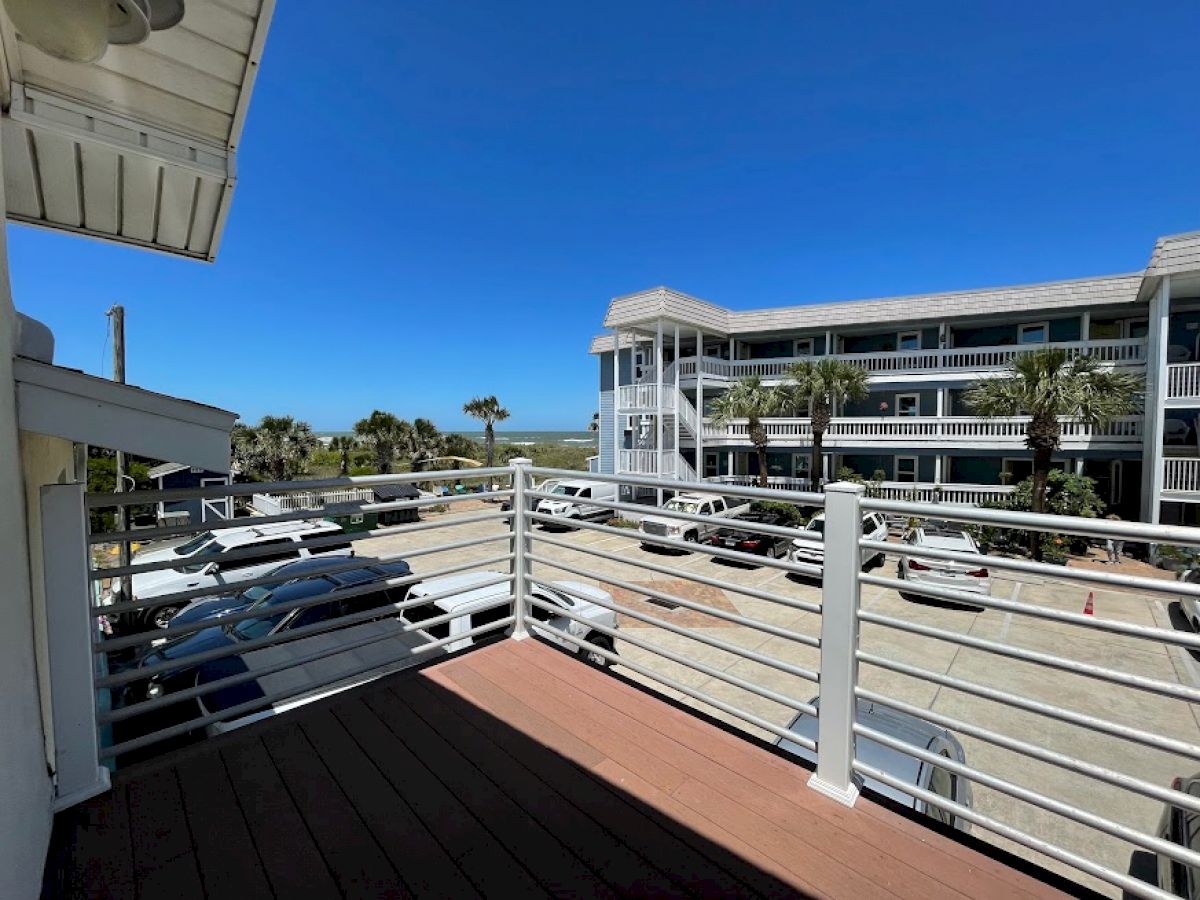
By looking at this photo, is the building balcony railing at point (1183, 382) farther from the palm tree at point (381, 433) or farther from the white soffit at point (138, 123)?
the palm tree at point (381, 433)

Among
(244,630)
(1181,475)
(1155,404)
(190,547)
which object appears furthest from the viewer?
(1155,404)

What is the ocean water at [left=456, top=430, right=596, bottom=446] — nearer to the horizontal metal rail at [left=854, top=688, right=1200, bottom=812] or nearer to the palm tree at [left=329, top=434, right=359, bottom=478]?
the palm tree at [left=329, top=434, right=359, bottom=478]

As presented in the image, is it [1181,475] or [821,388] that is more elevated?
[821,388]

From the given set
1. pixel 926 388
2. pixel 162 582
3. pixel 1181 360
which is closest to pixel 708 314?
pixel 926 388

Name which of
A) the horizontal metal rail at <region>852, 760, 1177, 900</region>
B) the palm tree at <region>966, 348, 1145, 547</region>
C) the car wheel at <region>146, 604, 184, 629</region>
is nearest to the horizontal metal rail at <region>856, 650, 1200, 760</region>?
the horizontal metal rail at <region>852, 760, 1177, 900</region>

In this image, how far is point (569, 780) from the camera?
6.85 feet

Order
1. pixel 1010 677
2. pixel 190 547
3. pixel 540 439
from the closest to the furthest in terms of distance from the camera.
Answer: pixel 1010 677
pixel 190 547
pixel 540 439

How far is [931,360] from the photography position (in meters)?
15.8

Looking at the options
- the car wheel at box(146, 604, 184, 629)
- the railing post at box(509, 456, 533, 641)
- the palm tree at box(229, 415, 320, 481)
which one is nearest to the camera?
the railing post at box(509, 456, 533, 641)

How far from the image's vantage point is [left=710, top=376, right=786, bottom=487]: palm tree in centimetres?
1609

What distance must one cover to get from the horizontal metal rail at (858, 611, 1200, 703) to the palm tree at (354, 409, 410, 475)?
25057 mm

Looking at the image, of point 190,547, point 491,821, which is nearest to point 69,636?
point 491,821

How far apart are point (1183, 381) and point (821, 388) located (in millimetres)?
7476

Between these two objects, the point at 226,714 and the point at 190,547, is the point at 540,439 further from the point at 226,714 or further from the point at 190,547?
the point at 226,714
